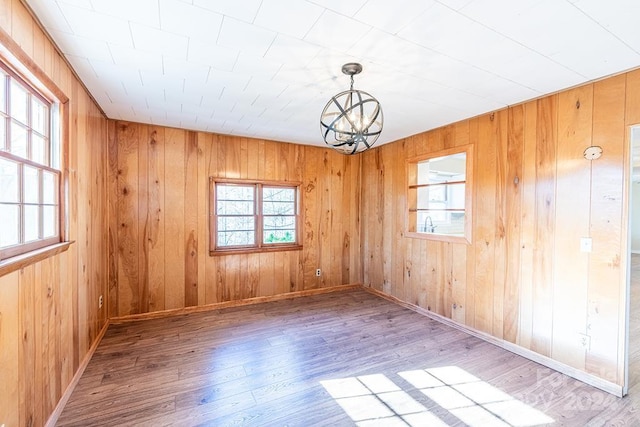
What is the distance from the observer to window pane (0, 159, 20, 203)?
54.2 inches

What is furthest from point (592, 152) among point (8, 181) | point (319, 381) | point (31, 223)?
point (31, 223)

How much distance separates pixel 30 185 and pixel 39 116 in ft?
1.65

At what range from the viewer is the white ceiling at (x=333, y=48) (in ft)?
4.97

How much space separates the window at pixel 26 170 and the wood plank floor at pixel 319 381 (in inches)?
50.3

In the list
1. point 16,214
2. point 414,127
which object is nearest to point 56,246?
point 16,214

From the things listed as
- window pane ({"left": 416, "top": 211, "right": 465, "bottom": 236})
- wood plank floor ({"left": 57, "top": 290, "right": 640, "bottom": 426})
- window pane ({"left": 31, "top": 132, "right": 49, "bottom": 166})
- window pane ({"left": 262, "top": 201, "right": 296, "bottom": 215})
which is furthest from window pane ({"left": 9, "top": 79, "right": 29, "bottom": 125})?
window pane ({"left": 416, "top": 211, "right": 465, "bottom": 236})

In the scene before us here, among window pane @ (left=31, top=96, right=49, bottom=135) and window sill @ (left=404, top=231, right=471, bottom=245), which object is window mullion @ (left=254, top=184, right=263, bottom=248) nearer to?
window sill @ (left=404, top=231, right=471, bottom=245)

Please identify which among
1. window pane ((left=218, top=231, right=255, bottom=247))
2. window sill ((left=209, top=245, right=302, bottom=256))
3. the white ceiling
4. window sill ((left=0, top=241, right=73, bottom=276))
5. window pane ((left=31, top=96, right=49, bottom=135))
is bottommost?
window sill ((left=209, top=245, right=302, bottom=256))

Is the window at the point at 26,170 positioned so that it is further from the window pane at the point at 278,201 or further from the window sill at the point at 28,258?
the window pane at the point at 278,201

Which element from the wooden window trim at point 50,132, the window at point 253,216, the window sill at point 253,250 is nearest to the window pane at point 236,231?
the window at point 253,216

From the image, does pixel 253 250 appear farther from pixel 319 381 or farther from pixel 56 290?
pixel 56 290

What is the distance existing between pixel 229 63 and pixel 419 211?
10.2 feet

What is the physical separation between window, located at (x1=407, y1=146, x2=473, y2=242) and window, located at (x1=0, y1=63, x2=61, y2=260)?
3.72 metres

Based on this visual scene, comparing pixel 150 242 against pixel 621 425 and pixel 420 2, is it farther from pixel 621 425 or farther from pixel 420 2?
pixel 621 425
